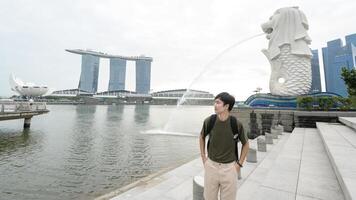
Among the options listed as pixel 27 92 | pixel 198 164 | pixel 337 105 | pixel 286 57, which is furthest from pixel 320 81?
pixel 27 92

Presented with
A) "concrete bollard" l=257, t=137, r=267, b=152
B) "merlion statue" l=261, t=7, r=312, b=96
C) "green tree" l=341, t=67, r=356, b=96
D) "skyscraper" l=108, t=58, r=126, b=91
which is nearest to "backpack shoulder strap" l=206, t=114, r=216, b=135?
"concrete bollard" l=257, t=137, r=267, b=152

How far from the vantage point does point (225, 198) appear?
8.44ft

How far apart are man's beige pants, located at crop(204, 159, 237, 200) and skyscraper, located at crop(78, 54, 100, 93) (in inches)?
6711

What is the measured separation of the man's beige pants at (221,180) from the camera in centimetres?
254

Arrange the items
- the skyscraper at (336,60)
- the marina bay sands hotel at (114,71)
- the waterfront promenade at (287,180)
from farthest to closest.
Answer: the marina bay sands hotel at (114,71)
the skyscraper at (336,60)
the waterfront promenade at (287,180)

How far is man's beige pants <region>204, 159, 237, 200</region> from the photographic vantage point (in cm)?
254

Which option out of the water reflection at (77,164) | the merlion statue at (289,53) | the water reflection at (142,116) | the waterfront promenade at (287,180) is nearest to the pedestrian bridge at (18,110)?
the water reflection at (77,164)

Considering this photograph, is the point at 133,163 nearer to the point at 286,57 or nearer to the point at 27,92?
the point at 286,57

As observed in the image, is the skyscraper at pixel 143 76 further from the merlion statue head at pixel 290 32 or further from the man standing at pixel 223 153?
the man standing at pixel 223 153

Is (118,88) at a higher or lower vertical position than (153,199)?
higher

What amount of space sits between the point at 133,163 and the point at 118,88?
548ft

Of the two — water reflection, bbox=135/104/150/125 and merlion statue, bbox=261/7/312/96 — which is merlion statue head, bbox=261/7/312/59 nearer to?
A: merlion statue, bbox=261/7/312/96

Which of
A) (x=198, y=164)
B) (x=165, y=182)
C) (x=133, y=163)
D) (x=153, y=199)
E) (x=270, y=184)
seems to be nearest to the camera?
(x=270, y=184)

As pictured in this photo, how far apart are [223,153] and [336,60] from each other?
105374 mm
